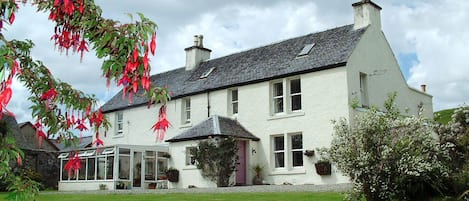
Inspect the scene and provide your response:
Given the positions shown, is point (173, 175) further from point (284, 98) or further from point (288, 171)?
point (284, 98)

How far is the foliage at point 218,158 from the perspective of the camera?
23.1 m

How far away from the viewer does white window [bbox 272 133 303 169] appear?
2389cm

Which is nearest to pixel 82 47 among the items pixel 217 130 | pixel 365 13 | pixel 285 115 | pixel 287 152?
pixel 217 130

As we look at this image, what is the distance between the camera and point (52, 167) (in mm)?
36938

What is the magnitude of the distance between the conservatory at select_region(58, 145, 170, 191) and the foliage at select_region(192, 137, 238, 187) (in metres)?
3.73

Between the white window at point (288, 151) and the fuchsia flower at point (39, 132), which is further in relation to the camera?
the white window at point (288, 151)

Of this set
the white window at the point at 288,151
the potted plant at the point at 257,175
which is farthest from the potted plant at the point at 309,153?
the potted plant at the point at 257,175

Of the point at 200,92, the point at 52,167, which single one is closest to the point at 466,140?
the point at 200,92

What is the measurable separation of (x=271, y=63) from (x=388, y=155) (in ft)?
47.4

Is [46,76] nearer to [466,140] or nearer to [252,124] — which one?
[466,140]

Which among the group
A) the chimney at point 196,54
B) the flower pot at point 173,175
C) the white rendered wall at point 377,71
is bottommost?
the flower pot at point 173,175

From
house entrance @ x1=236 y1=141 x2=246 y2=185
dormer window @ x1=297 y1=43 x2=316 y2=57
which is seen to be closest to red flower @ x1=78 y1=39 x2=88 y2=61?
house entrance @ x1=236 y1=141 x2=246 y2=185

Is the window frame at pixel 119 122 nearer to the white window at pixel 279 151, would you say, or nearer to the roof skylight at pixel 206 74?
the roof skylight at pixel 206 74

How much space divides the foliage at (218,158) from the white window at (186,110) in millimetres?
5499
